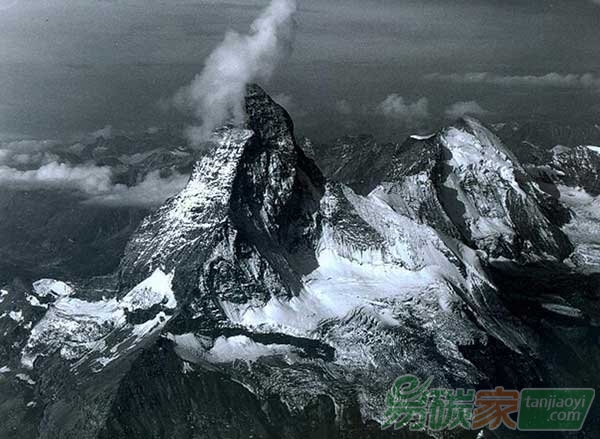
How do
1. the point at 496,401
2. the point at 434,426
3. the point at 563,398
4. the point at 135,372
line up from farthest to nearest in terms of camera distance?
1. the point at 135,372
2. the point at 434,426
3. the point at 496,401
4. the point at 563,398

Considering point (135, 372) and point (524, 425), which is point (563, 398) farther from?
point (135, 372)

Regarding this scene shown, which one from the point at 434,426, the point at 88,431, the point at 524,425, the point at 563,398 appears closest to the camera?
the point at 563,398

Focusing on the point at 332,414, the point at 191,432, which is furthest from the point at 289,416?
the point at 191,432

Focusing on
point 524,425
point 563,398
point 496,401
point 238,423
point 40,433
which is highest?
point 563,398

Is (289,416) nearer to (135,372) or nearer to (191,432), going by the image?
(191,432)

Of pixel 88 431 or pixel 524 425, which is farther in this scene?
pixel 88 431

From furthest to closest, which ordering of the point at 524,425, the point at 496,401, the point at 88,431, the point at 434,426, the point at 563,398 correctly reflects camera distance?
the point at 88,431, the point at 434,426, the point at 524,425, the point at 496,401, the point at 563,398

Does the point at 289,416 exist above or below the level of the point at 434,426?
below

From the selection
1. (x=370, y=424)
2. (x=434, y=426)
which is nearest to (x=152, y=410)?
(x=370, y=424)

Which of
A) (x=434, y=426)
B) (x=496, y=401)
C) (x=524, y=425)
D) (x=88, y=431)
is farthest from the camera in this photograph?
(x=88, y=431)
